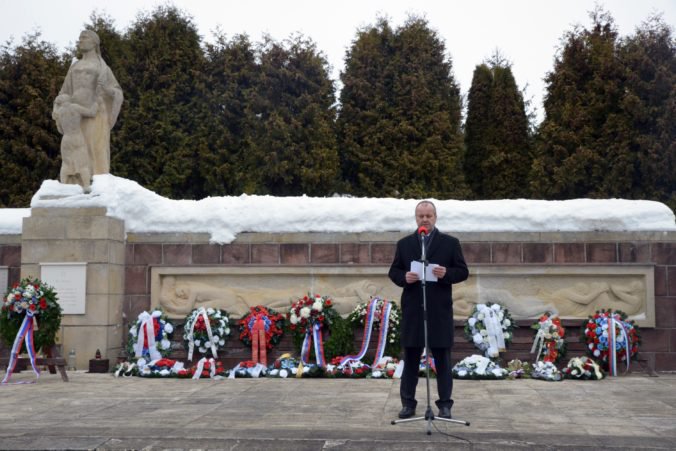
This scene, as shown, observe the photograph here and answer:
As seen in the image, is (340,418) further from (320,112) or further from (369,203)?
(320,112)

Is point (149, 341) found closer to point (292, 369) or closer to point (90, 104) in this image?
point (292, 369)

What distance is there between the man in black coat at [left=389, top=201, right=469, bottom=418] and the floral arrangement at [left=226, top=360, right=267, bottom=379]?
144 inches

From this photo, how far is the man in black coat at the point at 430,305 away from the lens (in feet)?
19.5

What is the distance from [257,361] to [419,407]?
370cm

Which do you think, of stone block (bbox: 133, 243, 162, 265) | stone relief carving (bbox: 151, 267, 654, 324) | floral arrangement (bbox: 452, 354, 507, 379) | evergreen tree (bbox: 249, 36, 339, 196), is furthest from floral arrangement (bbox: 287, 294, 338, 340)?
evergreen tree (bbox: 249, 36, 339, 196)

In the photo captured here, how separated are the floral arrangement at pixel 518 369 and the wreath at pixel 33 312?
5.30m

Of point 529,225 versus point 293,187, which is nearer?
point 529,225

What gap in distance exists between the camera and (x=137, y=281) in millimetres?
10695

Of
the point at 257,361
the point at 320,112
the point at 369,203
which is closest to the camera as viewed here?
the point at 257,361

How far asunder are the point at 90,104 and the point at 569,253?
6680 millimetres

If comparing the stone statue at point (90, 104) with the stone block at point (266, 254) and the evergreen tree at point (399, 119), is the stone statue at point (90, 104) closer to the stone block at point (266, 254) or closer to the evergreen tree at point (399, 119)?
the stone block at point (266, 254)

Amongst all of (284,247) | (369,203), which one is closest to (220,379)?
(284,247)

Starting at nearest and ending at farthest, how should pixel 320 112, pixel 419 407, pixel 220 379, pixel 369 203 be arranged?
pixel 419 407 < pixel 220 379 < pixel 369 203 < pixel 320 112

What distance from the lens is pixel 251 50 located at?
22.1 m
